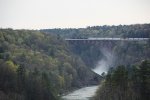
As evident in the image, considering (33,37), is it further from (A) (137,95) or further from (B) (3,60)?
(A) (137,95)

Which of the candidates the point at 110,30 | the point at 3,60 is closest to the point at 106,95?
the point at 3,60

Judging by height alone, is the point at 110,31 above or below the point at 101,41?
above

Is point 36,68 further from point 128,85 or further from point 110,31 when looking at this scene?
point 110,31

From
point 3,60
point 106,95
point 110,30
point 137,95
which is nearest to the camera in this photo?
point 137,95

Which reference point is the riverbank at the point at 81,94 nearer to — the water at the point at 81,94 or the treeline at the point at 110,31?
the water at the point at 81,94

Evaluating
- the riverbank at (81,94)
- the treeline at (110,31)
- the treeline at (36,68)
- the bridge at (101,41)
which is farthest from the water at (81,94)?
the treeline at (110,31)

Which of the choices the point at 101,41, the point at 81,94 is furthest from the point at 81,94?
the point at 101,41

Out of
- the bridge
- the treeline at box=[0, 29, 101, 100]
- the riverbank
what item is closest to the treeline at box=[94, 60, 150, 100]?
the treeline at box=[0, 29, 101, 100]
